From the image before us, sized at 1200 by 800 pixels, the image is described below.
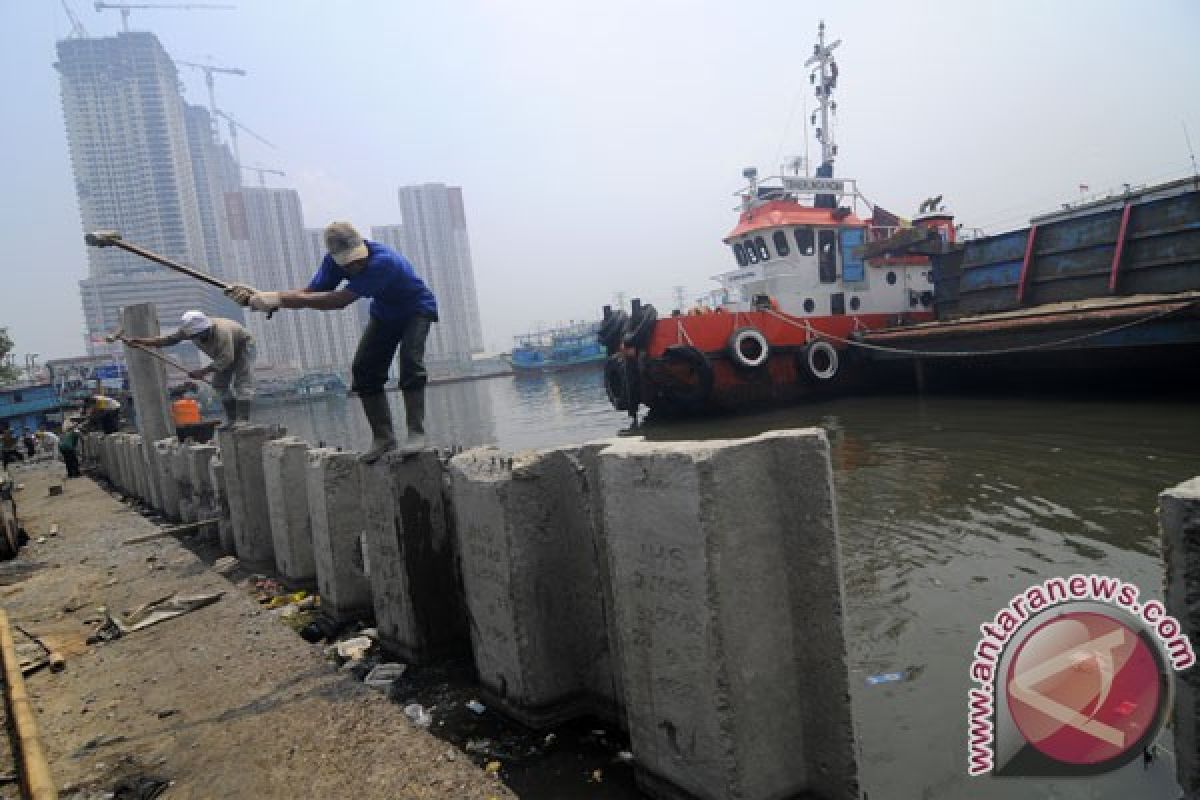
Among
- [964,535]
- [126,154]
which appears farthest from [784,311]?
[126,154]

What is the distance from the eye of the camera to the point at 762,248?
15312 mm

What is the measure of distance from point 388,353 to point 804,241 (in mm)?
13283

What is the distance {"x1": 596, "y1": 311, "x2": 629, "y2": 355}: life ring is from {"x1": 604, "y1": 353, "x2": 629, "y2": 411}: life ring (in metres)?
0.30

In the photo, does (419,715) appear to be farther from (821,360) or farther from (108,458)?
(108,458)

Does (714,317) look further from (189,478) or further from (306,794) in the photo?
(306,794)

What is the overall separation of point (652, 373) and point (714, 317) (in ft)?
5.66

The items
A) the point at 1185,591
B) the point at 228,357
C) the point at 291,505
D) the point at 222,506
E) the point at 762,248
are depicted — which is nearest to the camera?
the point at 1185,591

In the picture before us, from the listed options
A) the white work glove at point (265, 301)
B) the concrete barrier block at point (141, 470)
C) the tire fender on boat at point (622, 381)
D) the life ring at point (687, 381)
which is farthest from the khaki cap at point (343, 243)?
the tire fender on boat at point (622, 381)

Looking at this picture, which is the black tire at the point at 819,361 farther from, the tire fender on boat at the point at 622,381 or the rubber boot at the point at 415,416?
the rubber boot at the point at 415,416

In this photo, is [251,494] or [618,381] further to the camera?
[618,381]

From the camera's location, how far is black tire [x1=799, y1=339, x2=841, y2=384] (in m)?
13.5

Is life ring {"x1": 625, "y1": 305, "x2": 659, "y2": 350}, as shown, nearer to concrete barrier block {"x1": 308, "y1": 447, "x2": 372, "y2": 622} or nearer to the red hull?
the red hull

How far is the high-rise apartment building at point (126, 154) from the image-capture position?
7162 cm

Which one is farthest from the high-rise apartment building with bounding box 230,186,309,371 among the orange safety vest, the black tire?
the black tire
